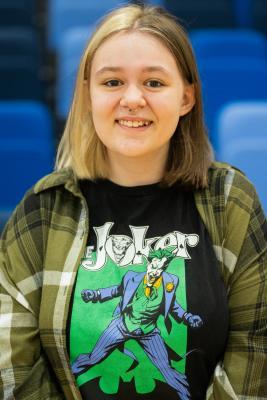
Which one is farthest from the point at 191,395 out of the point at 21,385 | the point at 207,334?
the point at 21,385

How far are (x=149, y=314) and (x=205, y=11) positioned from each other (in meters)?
1.81

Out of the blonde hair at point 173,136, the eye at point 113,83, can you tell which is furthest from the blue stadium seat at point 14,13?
the eye at point 113,83

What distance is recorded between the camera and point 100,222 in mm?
1080

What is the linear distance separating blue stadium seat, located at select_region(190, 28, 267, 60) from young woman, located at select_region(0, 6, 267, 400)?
3.75 feet

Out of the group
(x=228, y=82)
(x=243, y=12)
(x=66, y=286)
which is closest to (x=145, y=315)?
(x=66, y=286)

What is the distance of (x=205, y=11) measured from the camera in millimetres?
2619

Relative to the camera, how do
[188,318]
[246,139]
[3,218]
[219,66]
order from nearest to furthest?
[188,318] < [246,139] < [3,218] < [219,66]

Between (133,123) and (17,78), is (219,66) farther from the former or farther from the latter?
(133,123)

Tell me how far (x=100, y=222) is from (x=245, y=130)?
0.60m

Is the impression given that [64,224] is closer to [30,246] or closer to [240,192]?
[30,246]

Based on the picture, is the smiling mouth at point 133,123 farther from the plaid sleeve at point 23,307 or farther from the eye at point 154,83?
the plaid sleeve at point 23,307

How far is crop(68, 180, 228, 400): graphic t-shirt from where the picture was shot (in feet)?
3.28

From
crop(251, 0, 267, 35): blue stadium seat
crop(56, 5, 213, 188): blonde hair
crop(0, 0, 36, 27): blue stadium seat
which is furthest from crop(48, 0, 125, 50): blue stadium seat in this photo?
crop(56, 5, 213, 188): blonde hair

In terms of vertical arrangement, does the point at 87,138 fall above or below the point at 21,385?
above
